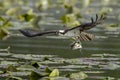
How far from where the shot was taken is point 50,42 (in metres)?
7.89

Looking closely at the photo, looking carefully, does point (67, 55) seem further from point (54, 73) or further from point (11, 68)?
point (54, 73)

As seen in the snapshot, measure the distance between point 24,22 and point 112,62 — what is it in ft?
16.7

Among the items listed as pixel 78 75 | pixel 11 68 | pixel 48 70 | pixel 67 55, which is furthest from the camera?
pixel 67 55

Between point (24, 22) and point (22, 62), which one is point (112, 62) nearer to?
point (22, 62)

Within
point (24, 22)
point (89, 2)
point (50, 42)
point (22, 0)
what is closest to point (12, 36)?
point (50, 42)

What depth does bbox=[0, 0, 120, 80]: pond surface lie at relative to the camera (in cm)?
555

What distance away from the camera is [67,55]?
6582 mm

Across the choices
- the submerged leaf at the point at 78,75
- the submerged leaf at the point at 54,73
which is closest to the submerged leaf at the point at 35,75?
the submerged leaf at the point at 54,73

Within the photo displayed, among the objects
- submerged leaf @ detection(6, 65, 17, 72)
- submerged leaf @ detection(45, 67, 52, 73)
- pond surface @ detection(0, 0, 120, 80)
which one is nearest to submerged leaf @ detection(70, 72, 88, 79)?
pond surface @ detection(0, 0, 120, 80)

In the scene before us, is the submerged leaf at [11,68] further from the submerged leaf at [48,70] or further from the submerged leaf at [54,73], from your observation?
the submerged leaf at [54,73]

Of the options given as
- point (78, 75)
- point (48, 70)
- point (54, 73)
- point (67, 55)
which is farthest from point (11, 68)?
point (67, 55)

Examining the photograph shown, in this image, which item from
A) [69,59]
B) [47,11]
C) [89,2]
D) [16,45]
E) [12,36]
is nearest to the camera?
[69,59]

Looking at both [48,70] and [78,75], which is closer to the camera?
[78,75]

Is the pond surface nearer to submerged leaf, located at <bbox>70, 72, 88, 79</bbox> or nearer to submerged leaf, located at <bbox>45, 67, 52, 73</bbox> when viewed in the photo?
submerged leaf, located at <bbox>70, 72, 88, 79</bbox>
